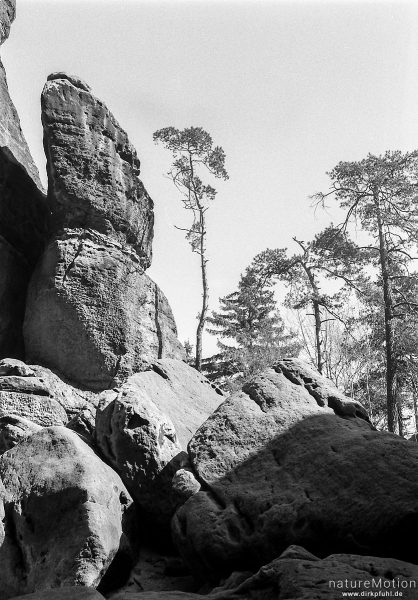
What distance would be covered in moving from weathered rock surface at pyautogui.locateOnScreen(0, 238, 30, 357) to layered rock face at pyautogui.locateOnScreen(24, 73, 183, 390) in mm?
548

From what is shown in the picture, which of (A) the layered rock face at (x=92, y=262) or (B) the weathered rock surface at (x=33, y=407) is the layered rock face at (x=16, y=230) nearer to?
(A) the layered rock face at (x=92, y=262)

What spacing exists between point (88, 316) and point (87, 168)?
3.38 metres

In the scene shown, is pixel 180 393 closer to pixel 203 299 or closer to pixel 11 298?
pixel 11 298

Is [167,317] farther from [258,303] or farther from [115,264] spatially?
[258,303]

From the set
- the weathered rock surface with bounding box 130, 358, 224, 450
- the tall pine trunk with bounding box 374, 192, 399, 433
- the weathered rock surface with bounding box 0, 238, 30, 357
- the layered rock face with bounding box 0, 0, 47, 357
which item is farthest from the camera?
the tall pine trunk with bounding box 374, 192, 399, 433

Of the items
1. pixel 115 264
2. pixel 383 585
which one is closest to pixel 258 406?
pixel 383 585

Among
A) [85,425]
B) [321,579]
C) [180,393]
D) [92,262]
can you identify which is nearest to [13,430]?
[85,425]

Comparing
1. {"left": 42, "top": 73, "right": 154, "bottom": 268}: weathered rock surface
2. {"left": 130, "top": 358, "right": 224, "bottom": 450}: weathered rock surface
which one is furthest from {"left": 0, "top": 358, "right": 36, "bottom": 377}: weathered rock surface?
{"left": 42, "top": 73, "right": 154, "bottom": 268}: weathered rock surface

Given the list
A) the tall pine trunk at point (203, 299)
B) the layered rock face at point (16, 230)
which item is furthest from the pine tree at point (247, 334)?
the layered rock face at point (16, 230)

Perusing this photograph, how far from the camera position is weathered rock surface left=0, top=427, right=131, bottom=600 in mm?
5391

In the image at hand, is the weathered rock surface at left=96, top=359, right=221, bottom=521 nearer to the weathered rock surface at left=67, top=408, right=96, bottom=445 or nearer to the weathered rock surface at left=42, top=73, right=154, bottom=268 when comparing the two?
the weathered rock surface at left=67, top=408, right=96, bottom=445

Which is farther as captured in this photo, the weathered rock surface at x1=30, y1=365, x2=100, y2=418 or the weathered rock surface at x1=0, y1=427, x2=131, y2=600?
the weathered rock surface at x1=30, y1=365, x2=100, y2=418

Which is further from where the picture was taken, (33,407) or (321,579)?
(33,407)

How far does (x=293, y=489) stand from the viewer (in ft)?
18.2
